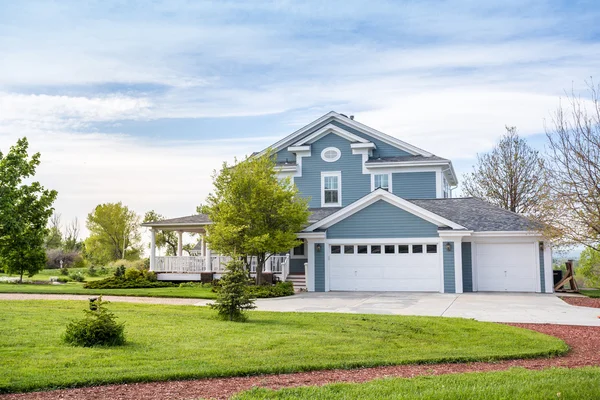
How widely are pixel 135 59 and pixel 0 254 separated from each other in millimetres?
7052

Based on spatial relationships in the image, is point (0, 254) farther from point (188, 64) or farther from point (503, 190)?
point (503, 190)

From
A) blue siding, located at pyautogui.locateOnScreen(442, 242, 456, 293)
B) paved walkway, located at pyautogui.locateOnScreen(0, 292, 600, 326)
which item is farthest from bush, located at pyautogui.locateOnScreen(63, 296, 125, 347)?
blue siding, located at pyautogui.locateOnScreen(442, 242, 456, 293)

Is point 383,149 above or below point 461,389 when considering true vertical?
above

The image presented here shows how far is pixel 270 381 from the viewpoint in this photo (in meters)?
7.66

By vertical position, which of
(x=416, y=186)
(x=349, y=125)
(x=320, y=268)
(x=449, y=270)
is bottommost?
(x=449, y=270)

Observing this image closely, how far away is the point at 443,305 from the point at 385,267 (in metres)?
5.98

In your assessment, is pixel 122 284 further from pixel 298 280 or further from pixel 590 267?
pixel 590 267

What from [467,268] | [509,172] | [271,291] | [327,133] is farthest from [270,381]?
[509,172]

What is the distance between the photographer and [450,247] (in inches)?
901

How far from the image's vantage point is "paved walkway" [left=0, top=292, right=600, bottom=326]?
50.2 ft

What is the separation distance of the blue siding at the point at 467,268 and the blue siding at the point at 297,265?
787cm

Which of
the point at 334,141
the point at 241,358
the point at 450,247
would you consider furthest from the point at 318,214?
the point at 241,358

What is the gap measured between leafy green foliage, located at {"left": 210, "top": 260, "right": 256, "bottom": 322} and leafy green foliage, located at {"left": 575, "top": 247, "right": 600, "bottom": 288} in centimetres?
2085

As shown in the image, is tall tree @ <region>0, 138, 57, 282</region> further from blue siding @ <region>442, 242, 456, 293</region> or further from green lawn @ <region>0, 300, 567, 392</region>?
blue siding @ <region>442, 242, 456, 293</region>
